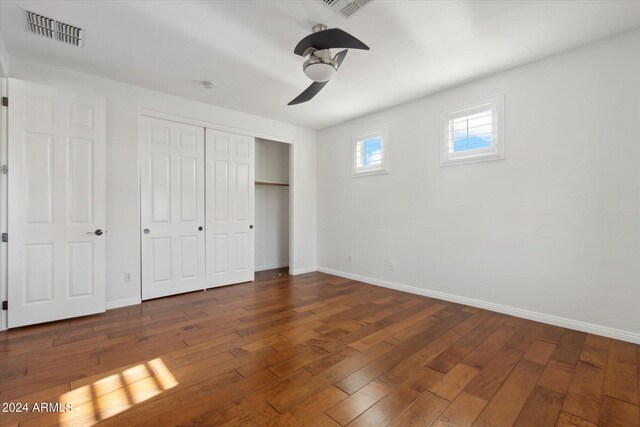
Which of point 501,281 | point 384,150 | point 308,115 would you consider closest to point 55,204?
point 308,115

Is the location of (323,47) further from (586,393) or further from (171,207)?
(586,393)

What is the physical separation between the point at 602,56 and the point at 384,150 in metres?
2.54

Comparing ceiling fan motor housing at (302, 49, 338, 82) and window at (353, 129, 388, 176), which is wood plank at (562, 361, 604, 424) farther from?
window at (353, 129, 388, 176)

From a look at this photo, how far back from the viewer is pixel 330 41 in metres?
2.19

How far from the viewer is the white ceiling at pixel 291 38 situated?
226cm

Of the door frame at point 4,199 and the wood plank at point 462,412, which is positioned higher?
the door frame at point 4,199

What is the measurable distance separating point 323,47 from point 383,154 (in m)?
2.51

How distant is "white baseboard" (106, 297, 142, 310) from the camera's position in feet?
11.4

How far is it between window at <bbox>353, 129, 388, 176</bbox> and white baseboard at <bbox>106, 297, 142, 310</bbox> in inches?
149

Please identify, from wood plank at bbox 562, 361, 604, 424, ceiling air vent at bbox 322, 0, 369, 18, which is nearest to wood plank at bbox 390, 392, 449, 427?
wood plank at bbox 562, 361, 604, 424

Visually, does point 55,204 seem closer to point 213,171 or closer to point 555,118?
point 213,171

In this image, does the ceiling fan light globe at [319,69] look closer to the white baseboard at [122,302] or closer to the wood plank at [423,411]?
the wood plank at [423,411]

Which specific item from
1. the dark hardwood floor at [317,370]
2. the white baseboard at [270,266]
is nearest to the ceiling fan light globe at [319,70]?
the dark hardwood floor at [317,370]

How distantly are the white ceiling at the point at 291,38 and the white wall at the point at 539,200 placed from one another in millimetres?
344
